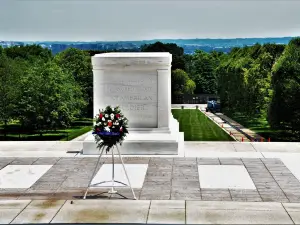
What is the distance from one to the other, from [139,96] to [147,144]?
1382 mm

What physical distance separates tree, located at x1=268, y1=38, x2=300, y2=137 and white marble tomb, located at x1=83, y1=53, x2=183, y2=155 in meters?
24.9

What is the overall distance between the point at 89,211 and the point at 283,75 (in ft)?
108

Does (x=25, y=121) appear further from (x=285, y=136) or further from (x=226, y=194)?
(x=226, y=194)

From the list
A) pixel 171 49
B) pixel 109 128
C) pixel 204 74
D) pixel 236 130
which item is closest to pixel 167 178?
pixel 109 128

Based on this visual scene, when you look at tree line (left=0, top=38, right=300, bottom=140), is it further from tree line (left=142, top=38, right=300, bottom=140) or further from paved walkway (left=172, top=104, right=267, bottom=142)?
paved walkway (left=172, top=104, right=267, bottom=142)

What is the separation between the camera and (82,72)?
66.3 meters

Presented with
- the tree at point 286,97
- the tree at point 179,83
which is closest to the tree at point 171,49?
the tree at point 179,83

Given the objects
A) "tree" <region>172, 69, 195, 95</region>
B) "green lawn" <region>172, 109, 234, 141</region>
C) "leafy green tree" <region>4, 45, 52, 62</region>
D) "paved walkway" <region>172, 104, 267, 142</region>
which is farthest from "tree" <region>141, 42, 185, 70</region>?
"green lawn" <region>172, 109, 234, 141</region>

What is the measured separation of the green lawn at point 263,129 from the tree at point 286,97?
3.25m

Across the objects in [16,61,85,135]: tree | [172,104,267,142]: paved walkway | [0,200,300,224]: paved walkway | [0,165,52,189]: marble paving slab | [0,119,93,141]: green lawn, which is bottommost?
[172,104,267,142]: paved walkway

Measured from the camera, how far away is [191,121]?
6706cm

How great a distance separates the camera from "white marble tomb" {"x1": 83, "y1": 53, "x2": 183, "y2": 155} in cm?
1557

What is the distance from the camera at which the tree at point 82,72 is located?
63312mm

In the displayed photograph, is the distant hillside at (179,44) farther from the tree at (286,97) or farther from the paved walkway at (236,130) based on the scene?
the tree at (286,97)
